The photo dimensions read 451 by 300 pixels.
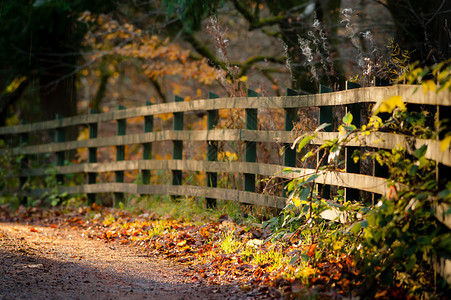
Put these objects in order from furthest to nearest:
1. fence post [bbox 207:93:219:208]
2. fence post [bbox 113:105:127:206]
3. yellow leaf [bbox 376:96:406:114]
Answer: fence post [bbox 113:105:127:206] → fence post [bbox 207:93:219:208] → yellow leaf [bbox 376:96:406:114]

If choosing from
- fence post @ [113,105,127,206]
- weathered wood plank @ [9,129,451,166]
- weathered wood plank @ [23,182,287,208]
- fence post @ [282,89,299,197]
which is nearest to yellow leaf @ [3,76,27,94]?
weathered wood plank @ [9,129,451,166]

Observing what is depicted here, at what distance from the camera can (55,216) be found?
912 cm

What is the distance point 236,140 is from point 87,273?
2.68 metres

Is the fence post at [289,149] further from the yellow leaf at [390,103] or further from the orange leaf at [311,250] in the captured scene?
the yellow leaf at [390,103]

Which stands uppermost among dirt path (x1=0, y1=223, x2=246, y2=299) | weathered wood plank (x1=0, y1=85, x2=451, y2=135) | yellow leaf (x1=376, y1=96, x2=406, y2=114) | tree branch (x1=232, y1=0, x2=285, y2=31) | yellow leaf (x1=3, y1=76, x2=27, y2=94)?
tree branch (x1=232, y1=0, x2=285, y2=31)

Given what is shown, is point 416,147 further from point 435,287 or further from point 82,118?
point 82,118

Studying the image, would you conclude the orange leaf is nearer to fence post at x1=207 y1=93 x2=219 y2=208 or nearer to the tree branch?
fence post at x1=207 y1=93 x2=219 y2=208

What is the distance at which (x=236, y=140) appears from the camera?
664cm

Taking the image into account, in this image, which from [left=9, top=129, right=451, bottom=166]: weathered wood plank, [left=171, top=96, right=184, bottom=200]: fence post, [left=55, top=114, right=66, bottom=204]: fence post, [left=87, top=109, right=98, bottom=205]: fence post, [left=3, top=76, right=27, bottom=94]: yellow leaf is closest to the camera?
[left=9, top=129, right=451, bottom=166]: weathered wood plank

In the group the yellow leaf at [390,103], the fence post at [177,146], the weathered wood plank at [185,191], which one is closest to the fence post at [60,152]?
the weathered wood plank at [185,191]

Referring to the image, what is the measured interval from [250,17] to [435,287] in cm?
944

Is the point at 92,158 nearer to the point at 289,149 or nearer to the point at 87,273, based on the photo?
the point at 289,149

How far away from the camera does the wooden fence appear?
154 inches

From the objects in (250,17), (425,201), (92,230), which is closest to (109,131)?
(250,17)
